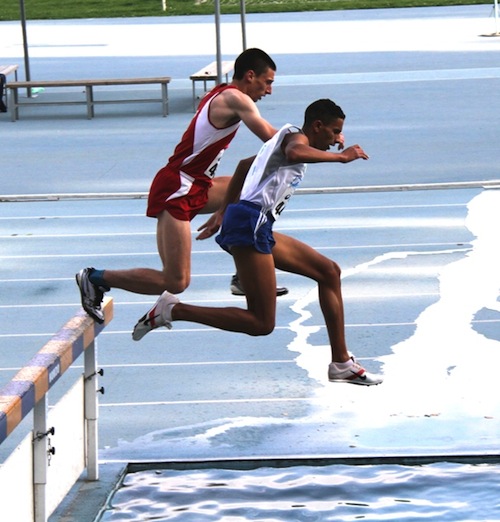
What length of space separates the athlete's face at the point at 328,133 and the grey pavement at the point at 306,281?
1.70 metres

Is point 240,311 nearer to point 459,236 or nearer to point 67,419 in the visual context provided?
point 67,419

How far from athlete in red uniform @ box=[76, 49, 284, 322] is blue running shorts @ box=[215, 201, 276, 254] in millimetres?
562

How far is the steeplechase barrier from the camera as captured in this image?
5.80m

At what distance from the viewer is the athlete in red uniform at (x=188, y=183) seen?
7695 mm

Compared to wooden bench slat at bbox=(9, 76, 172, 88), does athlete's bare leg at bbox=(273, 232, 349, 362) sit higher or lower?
higher

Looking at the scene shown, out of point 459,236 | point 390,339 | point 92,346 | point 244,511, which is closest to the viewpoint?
point 244,511

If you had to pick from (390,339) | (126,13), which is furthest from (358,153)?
(126,13)

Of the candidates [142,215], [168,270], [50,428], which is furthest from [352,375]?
[142,215]

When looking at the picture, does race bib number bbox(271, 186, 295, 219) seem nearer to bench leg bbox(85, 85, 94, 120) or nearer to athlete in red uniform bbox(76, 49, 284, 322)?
athlete in red uniform bbox(76, 49, 284, 322)

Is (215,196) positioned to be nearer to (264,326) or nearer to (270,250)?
(270,250)

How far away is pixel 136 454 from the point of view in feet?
25.3

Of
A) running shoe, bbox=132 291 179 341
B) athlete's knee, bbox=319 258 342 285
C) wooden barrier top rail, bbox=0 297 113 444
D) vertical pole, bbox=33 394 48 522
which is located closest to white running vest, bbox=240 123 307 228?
athlete's knee, bbox=319 258 342 285

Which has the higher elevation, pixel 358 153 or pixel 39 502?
pixel 358 153

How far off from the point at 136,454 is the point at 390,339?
9.46 ft
